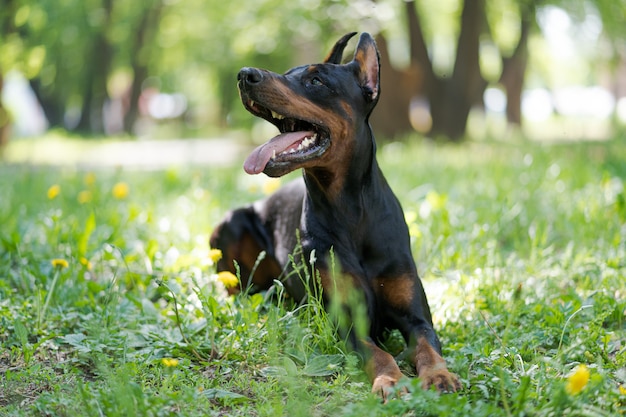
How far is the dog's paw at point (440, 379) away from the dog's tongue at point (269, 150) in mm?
1213

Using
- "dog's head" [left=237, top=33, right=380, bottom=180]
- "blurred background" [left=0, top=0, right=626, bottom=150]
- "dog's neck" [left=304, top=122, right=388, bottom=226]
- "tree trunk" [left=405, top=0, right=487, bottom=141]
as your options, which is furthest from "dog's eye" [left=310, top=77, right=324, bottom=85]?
"tree trunk" [left=405, top=0, right=487, bottom=141]

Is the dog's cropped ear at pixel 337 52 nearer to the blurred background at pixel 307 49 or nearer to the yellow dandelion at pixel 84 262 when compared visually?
the yellow dandelion at pixel 84 262

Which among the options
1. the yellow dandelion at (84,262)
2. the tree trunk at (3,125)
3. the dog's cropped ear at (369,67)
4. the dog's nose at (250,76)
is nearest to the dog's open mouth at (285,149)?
the dog's nose at (250,76)

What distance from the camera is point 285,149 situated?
3516mm

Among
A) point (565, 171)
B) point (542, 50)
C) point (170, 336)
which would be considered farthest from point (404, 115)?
point (542, 50)

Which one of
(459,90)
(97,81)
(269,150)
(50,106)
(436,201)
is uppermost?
(269,150)

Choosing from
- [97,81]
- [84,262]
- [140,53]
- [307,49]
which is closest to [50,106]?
[97,81]

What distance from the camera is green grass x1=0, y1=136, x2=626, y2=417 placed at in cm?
285

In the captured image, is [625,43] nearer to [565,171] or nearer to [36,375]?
[565,171]

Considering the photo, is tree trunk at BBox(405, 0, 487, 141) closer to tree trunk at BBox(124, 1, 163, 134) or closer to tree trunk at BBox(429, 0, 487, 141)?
tree trunk at BBox(429, 0, 487, 141)

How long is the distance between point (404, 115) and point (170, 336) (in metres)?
11.7

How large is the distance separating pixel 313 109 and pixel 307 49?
10537 millimetres

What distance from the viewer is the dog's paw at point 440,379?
300 cm

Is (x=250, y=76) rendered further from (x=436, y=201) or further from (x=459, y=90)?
(x=459, y=90)
